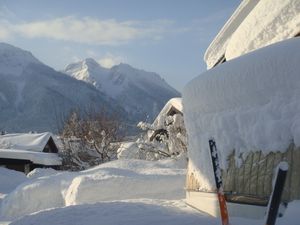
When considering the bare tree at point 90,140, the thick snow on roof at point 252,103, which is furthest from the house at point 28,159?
the thick snow on roof at point 252,103

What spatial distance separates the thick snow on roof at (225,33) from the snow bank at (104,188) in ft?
12.6

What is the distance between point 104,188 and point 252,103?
719cm

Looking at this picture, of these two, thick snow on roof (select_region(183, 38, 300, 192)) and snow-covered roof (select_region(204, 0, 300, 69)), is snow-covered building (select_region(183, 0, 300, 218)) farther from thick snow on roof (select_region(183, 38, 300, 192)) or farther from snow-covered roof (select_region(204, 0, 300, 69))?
snow-covered roof (select_region(204, 0, 300, 69))

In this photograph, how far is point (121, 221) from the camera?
6.08m

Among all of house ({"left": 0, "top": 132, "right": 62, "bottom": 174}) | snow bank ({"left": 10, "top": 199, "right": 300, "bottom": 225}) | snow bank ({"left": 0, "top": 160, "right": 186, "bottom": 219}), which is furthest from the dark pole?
house ({"left": 0, "top": 132, "right": 62, "bottom": 174})

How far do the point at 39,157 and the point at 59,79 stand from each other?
15324cm

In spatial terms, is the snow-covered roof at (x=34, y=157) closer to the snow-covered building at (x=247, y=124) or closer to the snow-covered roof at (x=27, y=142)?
the snow-covered roof at (x=27, y=142)

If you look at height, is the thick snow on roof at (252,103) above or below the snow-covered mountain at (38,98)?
below

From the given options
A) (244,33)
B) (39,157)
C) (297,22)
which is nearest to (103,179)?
(244,33)

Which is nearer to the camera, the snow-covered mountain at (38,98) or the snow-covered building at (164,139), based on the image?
the snow-covered building at (164,139)

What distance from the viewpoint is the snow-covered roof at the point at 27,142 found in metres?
51.8

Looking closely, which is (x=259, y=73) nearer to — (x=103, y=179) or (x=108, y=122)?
(x=103, y=179)

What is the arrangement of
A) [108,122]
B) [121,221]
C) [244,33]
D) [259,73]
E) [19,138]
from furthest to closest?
1. [19,138]
2. [108,122]
3. [244,33]
4. [121,221]
5. [259,73]

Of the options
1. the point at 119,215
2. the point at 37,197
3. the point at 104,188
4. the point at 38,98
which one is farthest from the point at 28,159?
the point at 38,98
